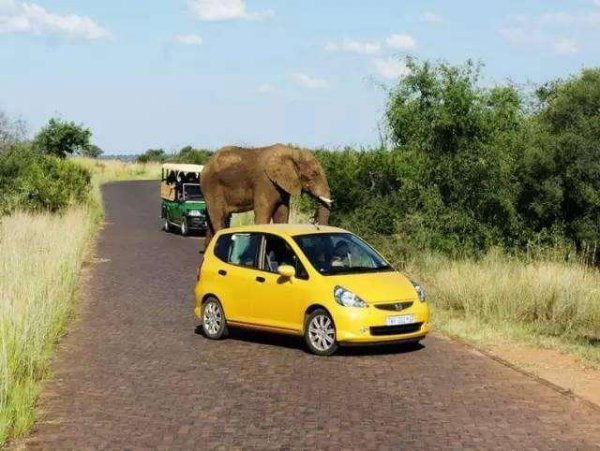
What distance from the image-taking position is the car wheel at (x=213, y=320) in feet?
46.5

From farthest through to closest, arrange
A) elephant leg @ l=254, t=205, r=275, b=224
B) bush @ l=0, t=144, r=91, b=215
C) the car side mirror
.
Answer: bush @ l=0, t=144, r=91, b=215 < elephant leg @ l=254, t=205, r=275, b=224 < the car side mirror

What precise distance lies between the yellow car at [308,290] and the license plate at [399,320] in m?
0.01

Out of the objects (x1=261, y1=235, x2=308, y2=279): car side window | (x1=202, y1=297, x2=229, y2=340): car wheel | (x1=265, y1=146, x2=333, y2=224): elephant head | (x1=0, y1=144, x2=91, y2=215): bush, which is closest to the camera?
(x1=261, y1=235, x2=308, y2=279): car side window

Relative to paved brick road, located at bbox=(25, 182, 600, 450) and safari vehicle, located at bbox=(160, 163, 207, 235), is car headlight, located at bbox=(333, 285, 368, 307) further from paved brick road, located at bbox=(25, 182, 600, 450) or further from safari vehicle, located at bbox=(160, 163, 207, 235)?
safari vehicle, located at bbox=(160, 163, 207, 235)

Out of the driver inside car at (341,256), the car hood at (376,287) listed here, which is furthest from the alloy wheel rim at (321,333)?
the driver inside car at (341,256)

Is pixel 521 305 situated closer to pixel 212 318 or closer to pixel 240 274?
pixel 240 274

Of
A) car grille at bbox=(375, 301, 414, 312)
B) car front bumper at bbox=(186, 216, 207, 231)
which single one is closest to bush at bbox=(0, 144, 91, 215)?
car front bumper at bbox=(186, 216, 207, 231)

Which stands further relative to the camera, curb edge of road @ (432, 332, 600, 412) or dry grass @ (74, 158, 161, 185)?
dry grass @ (74, 158, 161, 185)

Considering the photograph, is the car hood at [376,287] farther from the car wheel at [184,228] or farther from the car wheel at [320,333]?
the car wheel at [184,228]

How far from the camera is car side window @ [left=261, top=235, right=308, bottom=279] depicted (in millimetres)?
13352

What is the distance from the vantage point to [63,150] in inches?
3155

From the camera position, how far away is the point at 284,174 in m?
24.1

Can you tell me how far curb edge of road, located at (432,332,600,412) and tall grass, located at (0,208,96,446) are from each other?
18.5 ft

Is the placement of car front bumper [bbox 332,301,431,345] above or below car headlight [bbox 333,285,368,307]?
below
